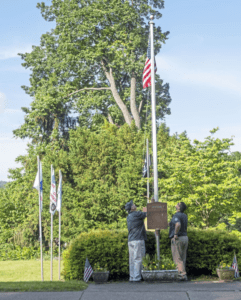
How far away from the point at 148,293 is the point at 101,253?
9.96 feet

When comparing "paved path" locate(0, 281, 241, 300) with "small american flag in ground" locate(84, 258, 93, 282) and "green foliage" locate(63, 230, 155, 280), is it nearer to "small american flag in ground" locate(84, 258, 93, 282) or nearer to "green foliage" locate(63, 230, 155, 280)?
"small american flag in ground" locate(84, 258, 93, 282)

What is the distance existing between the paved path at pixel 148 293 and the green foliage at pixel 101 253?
5.22ft

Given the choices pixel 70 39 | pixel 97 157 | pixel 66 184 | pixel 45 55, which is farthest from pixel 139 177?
pixel 45 55

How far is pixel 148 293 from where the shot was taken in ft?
27.3

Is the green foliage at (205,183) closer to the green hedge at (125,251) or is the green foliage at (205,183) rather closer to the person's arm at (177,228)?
the green hedge at (125,251)

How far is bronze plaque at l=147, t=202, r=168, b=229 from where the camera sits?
10.5 m

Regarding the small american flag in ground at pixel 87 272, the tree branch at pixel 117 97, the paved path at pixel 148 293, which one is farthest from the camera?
the tree branch at pixel 117 97

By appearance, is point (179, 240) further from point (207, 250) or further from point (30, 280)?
point (30, 280)

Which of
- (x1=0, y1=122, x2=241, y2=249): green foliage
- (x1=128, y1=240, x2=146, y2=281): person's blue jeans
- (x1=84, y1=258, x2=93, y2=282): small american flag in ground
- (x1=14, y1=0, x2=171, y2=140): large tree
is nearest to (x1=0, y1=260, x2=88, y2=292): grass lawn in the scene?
(x1=84, y1=258, x2=93, y2=282): small american flag in ground

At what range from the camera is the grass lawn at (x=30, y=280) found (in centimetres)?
877

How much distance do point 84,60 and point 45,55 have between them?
4.65m

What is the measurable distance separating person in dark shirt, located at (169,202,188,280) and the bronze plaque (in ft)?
0.76

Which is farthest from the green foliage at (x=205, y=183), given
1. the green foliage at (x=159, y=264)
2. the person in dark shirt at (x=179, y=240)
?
the green foliage at (x=159, y=264)

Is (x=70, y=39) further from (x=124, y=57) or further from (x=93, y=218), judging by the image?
(x=93, y=218)
